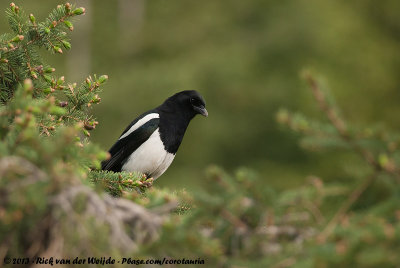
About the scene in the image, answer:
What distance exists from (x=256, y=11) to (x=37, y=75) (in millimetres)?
18898

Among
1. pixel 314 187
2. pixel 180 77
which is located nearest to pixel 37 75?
pixel 314 187

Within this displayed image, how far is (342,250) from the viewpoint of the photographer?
1.71 meters

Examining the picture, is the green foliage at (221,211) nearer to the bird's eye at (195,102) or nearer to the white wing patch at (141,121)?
the white wing patch at (141,121)

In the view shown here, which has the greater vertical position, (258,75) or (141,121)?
(141,121)

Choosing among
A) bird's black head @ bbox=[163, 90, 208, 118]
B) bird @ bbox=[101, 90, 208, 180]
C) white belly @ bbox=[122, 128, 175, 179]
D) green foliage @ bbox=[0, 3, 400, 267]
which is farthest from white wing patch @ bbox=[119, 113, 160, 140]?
green foliage @ bbox=[0, 3, 400, 267]

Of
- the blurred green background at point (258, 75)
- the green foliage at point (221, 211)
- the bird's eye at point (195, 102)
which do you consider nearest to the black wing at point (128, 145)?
the bird's eye at point (195, 102)

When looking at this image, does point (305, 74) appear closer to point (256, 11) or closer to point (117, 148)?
point (117, 148)

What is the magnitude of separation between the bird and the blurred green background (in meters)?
10.7

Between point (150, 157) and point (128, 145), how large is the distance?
1.02 ft

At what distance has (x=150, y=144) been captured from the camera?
5250 mm

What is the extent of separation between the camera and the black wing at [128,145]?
→ 5301 millimetres

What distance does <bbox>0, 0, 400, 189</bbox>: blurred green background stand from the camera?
677 inches

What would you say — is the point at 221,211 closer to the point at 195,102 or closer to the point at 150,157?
the point at 150,157

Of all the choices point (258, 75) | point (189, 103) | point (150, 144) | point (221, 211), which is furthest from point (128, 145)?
point (258, 75)
